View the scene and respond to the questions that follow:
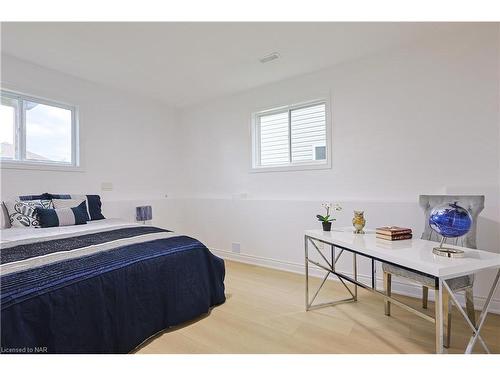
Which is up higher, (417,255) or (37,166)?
(37,166)

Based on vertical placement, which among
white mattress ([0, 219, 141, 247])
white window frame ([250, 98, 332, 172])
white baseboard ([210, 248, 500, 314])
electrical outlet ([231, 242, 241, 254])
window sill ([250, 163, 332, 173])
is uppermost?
white window frame ([250, 98, 332, 172])

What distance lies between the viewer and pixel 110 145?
3.82m

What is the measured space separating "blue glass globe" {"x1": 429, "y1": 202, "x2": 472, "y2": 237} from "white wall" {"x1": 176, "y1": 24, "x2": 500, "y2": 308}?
1.12 m

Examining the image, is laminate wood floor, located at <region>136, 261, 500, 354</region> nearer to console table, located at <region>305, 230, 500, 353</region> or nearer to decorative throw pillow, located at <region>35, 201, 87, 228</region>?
console table, located at <region>305, 230, 500, 353</region>

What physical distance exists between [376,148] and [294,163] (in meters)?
1.03

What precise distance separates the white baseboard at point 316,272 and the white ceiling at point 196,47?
2376 mm

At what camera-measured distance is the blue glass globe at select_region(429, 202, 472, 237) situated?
59.4 inches

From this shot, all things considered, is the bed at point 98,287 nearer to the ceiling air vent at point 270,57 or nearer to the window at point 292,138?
the window at point 292,138

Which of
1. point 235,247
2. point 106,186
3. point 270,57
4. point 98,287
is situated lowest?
point 235,247

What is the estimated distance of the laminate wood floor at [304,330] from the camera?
1.79m

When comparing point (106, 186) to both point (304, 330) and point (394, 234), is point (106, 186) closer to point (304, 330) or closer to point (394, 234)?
point (304, 330)

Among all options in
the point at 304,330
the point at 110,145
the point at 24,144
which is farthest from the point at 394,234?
the point at 24,144

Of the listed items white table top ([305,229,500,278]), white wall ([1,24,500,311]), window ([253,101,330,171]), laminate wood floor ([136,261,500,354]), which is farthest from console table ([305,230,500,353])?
window ([253,101,330,171])

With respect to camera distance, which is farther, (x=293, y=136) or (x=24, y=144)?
(x=293, y=136)
